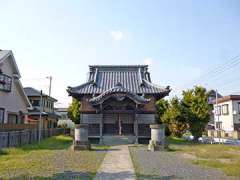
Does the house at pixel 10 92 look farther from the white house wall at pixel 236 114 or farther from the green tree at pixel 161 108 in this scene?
the white house wall at pixel 236 114

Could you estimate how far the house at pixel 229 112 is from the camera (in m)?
37.9

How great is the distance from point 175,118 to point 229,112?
16.6 meters

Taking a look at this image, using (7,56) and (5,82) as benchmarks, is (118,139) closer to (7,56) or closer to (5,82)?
(5,82)

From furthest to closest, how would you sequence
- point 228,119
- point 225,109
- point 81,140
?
1. point 225,109
2. point 228,119
3. point 81,140

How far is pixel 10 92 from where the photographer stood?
24703 mm

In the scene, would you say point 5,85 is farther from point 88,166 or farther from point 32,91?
point 32,91

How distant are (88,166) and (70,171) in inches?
47.1

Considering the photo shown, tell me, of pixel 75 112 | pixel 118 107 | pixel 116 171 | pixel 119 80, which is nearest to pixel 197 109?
pixel 118 107

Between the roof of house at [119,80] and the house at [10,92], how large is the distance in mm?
5992

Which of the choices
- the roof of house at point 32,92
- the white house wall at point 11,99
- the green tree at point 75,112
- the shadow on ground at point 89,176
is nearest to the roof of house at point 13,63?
the white house wall at point 11,99

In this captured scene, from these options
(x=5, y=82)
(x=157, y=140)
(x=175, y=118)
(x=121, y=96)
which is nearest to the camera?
(x=157, y=140)

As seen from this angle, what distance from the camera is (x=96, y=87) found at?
25.5 m

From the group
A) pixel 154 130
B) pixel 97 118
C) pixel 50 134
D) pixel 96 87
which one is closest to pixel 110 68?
pixel 96 87

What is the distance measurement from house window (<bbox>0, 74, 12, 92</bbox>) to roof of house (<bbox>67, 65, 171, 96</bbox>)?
228 inches
